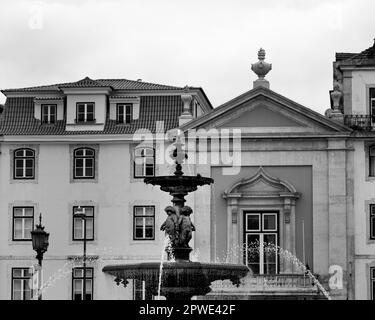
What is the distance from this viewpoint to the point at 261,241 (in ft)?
202

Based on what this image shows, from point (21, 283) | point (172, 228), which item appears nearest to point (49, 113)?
point (21, 283)

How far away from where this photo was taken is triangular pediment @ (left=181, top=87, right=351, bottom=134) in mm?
61469

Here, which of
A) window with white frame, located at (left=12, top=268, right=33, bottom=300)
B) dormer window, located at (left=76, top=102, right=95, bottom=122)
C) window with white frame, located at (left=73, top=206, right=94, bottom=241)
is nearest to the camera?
window with white frame, located at (left=12, top=268, right=33, bottom=300)

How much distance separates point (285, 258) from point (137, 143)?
8285 millimetres

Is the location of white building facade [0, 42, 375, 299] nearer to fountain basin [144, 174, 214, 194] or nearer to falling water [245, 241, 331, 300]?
falling water [245, 241, 331, 300]

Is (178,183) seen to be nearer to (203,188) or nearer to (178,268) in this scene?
(178,268)

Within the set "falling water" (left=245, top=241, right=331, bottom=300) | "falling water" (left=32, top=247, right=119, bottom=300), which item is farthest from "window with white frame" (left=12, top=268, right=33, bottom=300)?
"falling water" (left=245, top=241, right=331, bottom=300)

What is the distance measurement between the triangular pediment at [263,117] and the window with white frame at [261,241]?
3805mm

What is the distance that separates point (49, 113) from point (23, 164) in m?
2.72

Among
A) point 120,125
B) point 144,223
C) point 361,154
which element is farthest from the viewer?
point 120,125

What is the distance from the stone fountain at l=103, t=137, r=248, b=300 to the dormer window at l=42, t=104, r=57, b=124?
26.9 meters

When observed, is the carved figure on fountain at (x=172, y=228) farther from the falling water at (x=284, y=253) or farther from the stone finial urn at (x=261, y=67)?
the stone finial urn at (x=261, y=67)

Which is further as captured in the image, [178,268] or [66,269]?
[66,269]
